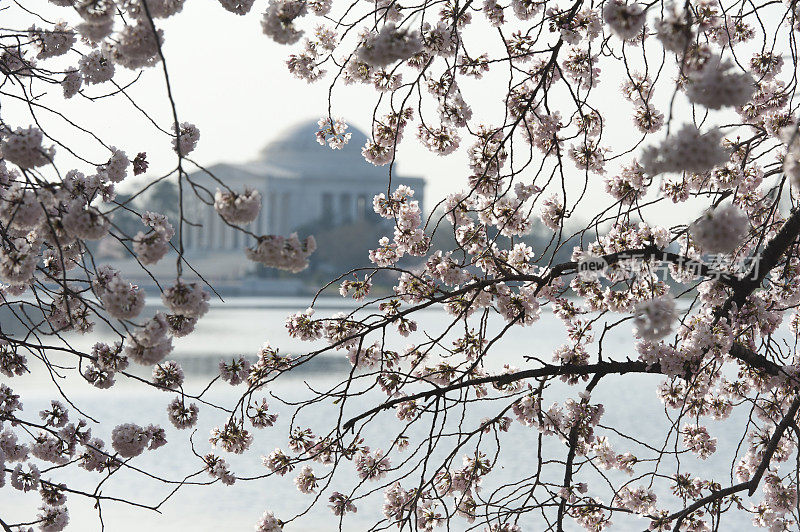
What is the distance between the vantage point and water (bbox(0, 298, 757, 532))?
21.7 ft

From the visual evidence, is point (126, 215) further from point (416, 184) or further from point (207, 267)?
point (416, 184)

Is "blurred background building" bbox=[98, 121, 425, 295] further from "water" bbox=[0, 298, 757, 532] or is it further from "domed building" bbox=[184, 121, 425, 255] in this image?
→ "water" bbox=[0, 298, 757, 532]

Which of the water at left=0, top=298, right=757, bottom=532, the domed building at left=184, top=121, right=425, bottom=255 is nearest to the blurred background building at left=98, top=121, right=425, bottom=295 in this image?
the domed building at left=184, top=121, right=425, bottom=255

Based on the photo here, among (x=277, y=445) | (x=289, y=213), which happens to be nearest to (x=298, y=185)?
(x=289, y=213)

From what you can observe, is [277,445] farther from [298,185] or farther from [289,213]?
[289,213]

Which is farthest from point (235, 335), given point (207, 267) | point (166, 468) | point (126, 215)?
point (126, 215)

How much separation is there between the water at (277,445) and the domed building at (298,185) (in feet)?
115

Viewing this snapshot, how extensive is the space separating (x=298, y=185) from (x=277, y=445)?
149 feet

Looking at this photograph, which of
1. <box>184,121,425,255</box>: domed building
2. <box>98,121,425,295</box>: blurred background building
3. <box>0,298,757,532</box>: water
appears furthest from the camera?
<box>184,121,425,255</box>: domed building

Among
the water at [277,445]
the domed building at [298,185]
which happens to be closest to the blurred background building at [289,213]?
the domed building at [298,185]

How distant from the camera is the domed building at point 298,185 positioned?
51219 mm

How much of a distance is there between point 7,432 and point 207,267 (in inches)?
1669

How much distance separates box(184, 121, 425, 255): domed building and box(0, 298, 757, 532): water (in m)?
35.1

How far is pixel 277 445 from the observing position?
29.0ft
